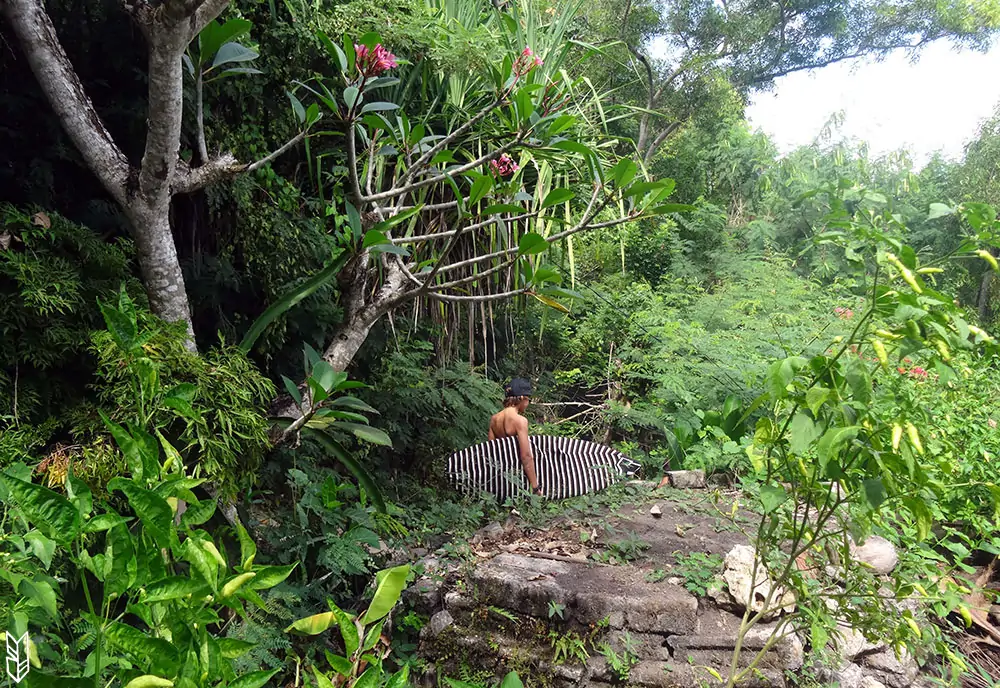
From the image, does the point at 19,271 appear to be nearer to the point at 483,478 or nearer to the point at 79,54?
the point at 79,54

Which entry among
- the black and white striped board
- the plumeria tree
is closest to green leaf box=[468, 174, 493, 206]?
the plumeria tree

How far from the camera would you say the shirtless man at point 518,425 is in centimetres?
347

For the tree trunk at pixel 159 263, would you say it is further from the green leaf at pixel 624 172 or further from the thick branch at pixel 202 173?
the green leaf at pixel 624 172

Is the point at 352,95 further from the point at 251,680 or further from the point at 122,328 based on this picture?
the point at 251,680

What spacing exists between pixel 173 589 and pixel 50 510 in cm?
11

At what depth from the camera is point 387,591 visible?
631 millimetres

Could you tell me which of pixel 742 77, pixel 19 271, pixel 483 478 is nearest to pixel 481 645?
pixel 483 478

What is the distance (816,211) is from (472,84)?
754cm

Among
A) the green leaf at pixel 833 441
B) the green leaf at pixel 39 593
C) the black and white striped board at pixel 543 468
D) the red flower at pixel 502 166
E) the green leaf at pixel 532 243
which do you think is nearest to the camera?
the green leaf at pixel 39 593

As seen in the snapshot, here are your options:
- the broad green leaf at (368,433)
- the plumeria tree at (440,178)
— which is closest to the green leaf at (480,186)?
the plumeria tree at (440,178)
